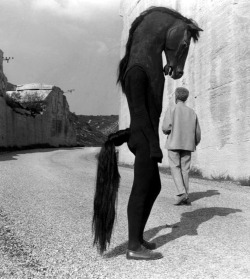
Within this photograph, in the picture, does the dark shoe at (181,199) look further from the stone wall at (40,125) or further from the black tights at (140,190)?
the stone wall at (40,125)

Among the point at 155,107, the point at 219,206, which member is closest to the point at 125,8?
the point at 219,206

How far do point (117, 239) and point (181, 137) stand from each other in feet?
8.63

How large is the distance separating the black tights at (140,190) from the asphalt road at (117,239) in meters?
0.20

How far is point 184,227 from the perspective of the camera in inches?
160

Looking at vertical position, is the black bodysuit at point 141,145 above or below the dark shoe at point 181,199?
above

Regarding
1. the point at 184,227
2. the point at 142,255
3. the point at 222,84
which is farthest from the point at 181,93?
the point at 222,84

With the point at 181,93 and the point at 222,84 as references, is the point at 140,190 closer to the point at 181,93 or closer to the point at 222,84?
the point at 181,93

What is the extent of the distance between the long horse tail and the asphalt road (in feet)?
0.58

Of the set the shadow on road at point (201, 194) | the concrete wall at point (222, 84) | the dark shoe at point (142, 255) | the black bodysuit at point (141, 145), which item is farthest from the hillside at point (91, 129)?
the dark shoe at point (142, 255)

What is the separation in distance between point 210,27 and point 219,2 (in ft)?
2.12

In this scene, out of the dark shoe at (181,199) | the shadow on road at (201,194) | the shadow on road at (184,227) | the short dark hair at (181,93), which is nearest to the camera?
the shadow on road at (184,227)

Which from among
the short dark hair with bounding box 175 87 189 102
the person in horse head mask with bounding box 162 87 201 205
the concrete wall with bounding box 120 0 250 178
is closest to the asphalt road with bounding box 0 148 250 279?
the person in horse head mask with bounding box 162 87 201 205

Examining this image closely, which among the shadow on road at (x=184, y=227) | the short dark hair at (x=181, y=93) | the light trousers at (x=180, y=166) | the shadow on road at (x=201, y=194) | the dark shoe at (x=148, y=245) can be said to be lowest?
the shadow on road at (x=201, y=194)

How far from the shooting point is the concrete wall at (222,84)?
9180 millimetres
